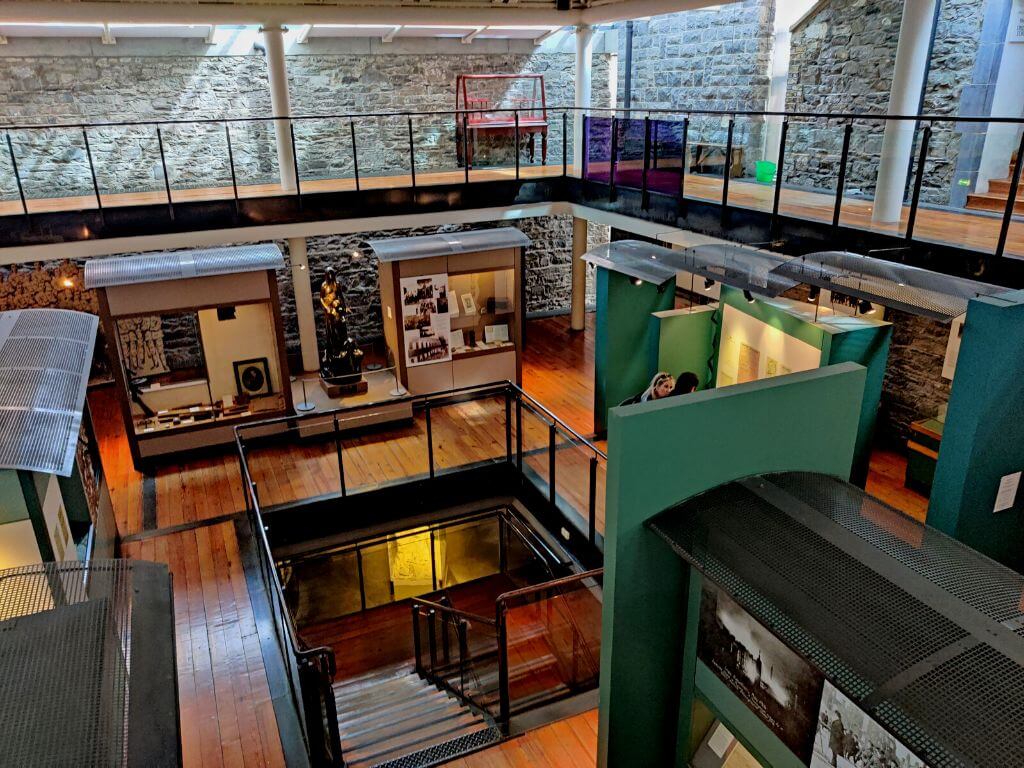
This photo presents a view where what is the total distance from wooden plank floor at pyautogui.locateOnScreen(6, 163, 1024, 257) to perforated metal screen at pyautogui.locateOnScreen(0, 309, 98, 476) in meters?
2.20

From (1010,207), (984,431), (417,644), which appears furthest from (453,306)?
(984,431)

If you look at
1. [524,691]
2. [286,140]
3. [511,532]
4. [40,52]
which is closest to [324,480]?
[511,532]

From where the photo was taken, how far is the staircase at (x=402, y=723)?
470cm

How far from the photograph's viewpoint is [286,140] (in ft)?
30.2

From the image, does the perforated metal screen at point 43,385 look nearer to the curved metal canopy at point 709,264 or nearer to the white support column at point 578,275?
the curved metal canopy at point 709,264

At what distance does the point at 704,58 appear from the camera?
1115cm

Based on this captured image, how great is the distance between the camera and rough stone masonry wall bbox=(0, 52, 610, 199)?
8.62 meters

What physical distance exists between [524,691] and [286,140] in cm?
707

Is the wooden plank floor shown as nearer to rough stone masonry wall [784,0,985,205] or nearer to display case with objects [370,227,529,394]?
rough stone masonry wall [784,0,985,205]

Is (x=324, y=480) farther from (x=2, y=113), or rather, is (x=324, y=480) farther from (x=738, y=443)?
→ (x=2, y=113)

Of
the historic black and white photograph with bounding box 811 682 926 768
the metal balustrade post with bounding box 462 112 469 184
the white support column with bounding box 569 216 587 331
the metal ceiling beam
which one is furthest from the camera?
the white support column with bounding box 569 216 587 331

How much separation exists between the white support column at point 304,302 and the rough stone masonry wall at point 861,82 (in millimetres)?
6288

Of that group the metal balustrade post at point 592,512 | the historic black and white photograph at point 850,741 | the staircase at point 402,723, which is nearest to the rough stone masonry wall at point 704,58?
the metal balustrade post at point 592,512

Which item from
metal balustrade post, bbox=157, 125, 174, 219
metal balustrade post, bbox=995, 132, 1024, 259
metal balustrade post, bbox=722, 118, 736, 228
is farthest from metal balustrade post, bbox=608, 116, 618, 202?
metal balustrade post, bbox=157, 125, 174, 219
